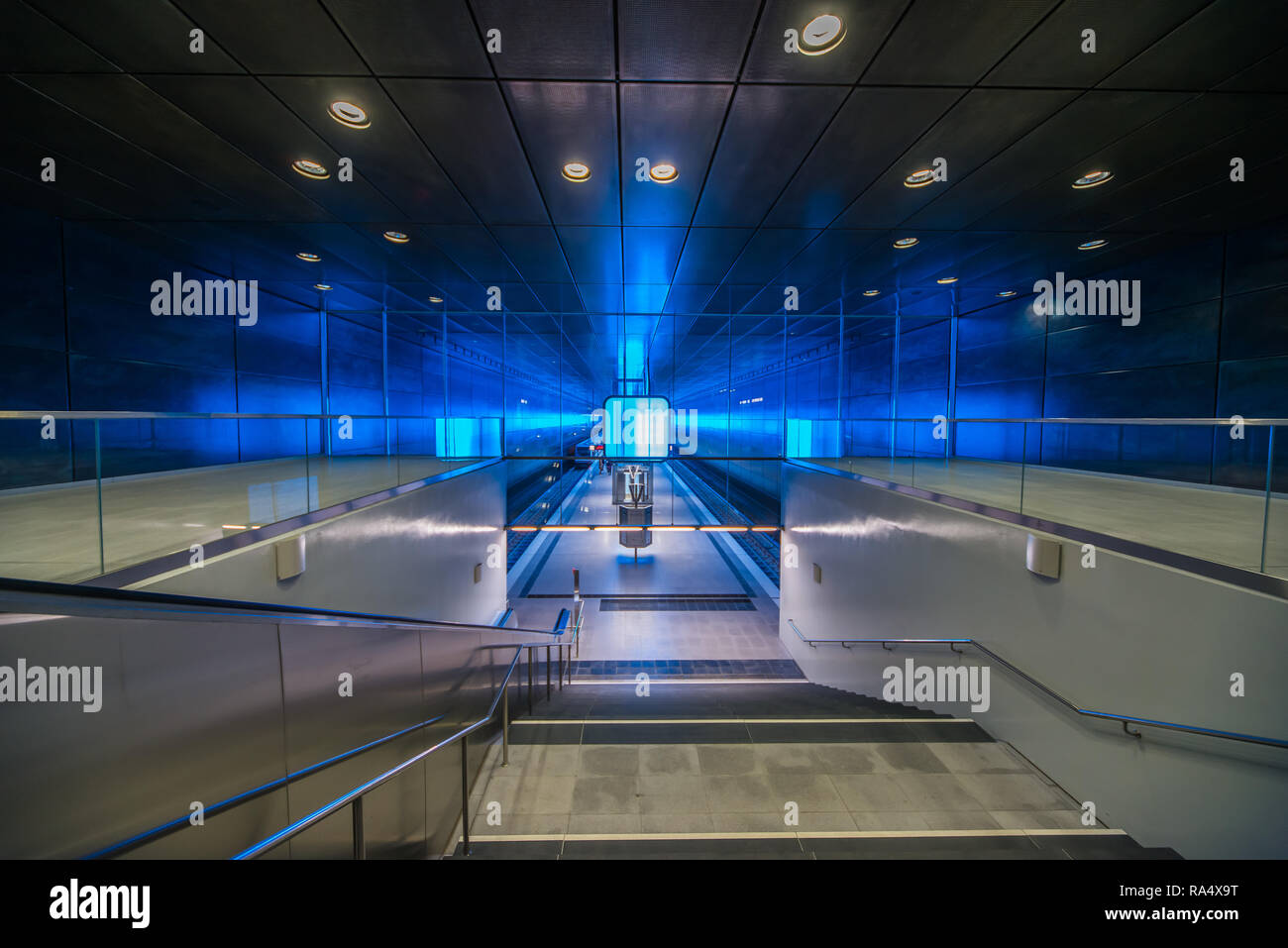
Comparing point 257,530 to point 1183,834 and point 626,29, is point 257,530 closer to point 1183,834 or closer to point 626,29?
point 626,29

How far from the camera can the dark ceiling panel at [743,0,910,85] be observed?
2721 millimetres

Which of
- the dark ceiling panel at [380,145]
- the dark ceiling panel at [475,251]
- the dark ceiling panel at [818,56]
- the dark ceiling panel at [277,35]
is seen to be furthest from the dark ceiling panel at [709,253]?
the dark ceiling panel at [277,35]

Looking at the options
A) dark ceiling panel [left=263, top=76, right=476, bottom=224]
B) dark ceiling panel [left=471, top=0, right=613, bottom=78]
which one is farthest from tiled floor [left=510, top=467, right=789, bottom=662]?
dark ceiling panel [left=471, top=0, right=613, bottom=78]

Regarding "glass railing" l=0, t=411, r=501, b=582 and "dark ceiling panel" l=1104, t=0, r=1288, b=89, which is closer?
"dark ceiling panel" l=1104, t=0, r=1288, b=89

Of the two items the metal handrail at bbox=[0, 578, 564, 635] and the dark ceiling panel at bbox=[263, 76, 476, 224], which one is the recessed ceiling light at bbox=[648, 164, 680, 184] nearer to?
the dark ceiling panel at bbox=[263, 76, 476, 224]

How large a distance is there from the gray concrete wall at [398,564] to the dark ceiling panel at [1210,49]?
6.55 metres

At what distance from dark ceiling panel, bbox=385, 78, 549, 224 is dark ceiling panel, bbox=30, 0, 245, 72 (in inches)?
40.3

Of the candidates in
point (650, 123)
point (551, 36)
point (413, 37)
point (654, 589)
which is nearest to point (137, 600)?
point (413, 37)

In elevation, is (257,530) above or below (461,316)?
below

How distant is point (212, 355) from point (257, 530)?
588 centimetres

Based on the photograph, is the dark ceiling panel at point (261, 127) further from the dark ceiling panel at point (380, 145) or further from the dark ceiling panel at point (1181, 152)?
the dark ceiling panel at point (1181, 152)

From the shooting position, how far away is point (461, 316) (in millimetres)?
11039

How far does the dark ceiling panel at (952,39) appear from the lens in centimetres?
273
